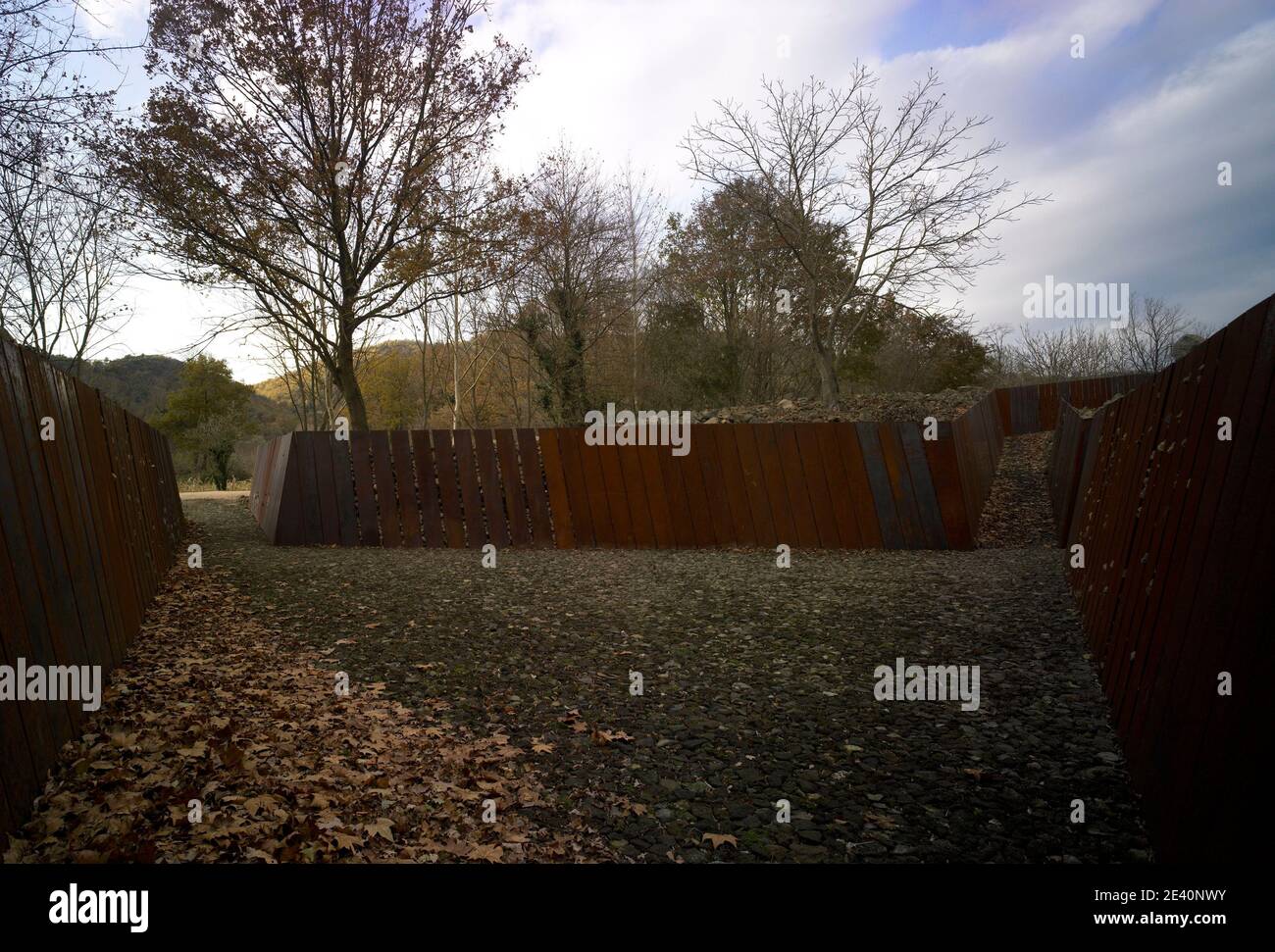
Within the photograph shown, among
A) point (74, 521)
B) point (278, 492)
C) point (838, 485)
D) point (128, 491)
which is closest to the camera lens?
point (74, 521)

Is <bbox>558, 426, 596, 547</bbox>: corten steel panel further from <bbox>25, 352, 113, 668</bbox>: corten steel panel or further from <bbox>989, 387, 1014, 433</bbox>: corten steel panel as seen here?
<bbox>989, 387, 1014, 433</bbox>: corten steel panel

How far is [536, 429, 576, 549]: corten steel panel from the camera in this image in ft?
32.4

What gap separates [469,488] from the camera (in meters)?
9.98

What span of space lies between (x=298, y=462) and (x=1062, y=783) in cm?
961

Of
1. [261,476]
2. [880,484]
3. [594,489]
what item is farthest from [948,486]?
[261,476]

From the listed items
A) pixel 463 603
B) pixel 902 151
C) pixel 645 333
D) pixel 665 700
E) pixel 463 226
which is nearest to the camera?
pixel 665 700

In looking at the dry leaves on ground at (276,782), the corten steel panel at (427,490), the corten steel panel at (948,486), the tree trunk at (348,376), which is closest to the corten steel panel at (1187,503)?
the dry leaves on ground at (276,782)

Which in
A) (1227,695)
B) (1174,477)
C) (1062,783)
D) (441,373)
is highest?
(441,373)

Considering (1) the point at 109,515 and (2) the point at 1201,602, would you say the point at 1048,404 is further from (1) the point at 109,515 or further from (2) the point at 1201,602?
(1) the point at 109,515

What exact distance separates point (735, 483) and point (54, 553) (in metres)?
7.40

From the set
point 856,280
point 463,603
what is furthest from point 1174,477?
point 856,280

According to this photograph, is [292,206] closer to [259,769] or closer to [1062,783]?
[259,769]

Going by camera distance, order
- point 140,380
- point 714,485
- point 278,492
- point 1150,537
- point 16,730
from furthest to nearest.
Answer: point 140,380 → point 278,492 → point 714,485 → point 1150,537 → point 16,730

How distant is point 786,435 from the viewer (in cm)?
958
